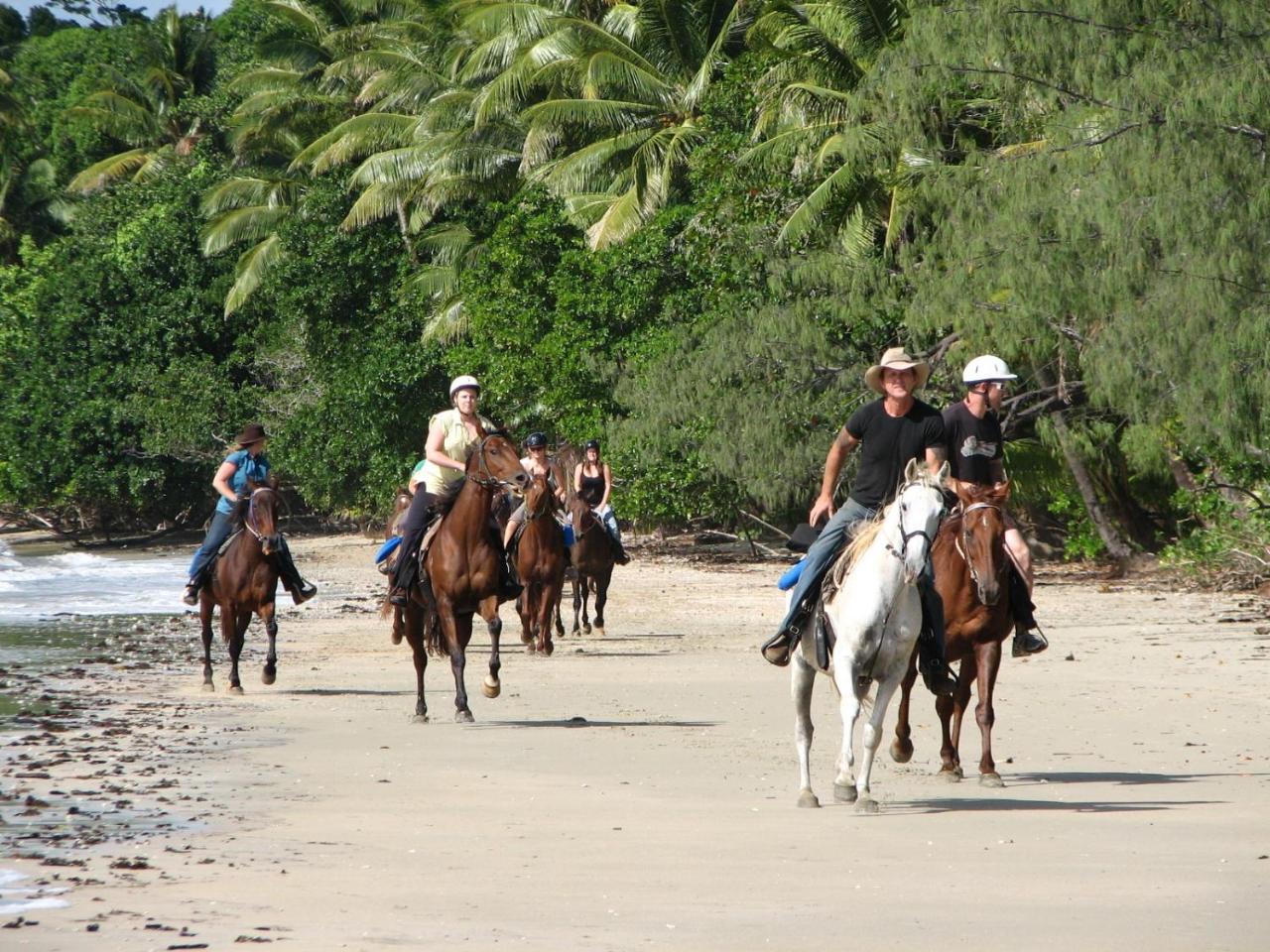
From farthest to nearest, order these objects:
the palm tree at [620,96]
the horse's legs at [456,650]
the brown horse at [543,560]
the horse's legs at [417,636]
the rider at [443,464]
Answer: the palm tree at [620,96], the brown horse at [543,560], the horse's legs at [417,636], the horse's legs at [456,650], the rider at [443,464]

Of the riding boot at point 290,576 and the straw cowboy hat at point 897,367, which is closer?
the straw cowboy hat at point 897,367

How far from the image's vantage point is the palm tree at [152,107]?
6131 cm

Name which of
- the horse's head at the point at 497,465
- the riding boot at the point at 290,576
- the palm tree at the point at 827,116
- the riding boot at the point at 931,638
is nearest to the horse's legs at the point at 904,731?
the riding boot at the point at 931,638

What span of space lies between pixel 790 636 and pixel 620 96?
30797 millimetres

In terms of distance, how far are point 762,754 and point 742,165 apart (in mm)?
21916

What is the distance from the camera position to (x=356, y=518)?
52969 mm

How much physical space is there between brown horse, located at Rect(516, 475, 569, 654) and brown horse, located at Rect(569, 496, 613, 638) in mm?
1816

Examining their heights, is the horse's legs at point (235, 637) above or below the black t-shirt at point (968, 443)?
below

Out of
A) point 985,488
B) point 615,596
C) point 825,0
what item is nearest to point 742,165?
point 825,0

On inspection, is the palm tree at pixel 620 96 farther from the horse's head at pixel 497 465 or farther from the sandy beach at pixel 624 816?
the horse's head at pixel 497 465

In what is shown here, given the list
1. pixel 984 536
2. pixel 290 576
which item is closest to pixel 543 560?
pixel 290 576

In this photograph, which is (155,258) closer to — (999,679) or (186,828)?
(999,679)

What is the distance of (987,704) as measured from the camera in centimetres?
1041

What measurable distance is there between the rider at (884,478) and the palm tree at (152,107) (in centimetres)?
5321
